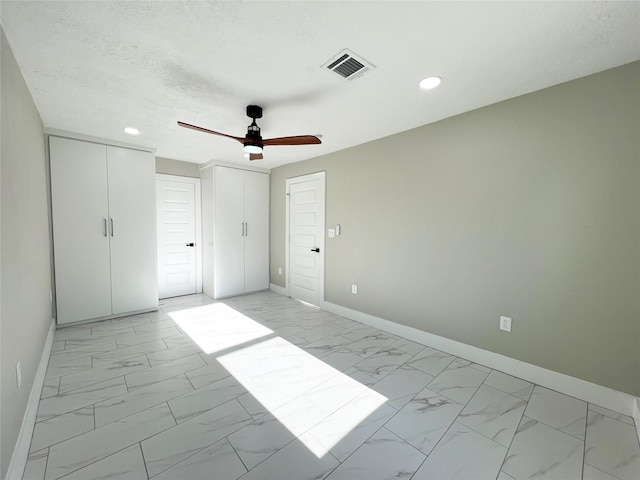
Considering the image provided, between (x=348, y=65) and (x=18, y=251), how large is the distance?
102 inches

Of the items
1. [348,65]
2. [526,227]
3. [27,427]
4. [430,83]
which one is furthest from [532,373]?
[27,427]

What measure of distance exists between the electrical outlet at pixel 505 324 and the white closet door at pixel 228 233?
4.08 m

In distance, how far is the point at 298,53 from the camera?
1726mm

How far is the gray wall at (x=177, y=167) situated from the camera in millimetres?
4504

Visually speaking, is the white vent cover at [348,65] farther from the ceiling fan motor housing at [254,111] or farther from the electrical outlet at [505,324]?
the electrical outlet at [505,324]

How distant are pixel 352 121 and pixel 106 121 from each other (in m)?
2.74

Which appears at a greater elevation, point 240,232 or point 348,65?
point 348,65

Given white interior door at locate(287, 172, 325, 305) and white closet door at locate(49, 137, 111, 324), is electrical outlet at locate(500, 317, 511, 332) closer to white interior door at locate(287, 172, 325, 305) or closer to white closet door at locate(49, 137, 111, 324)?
white interior door at locate(287, 172, 325, 305)

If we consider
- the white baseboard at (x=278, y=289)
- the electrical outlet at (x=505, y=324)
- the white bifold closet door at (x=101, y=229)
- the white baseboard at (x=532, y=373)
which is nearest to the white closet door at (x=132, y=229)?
the white bifold closet door at (x=101, y=229)

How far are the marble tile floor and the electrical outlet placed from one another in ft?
1.40

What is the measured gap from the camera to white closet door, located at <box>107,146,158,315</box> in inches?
141

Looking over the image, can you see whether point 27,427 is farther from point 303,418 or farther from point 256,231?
point 256,231

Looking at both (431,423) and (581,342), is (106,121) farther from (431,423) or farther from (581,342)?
(581,342)

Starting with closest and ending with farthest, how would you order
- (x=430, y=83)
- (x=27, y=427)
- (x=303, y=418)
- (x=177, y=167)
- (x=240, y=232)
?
(x=27, y=427) < (x=303, y=418) < (x=430, y=83) < (x=177, y=167) < (x=240, y=232)
